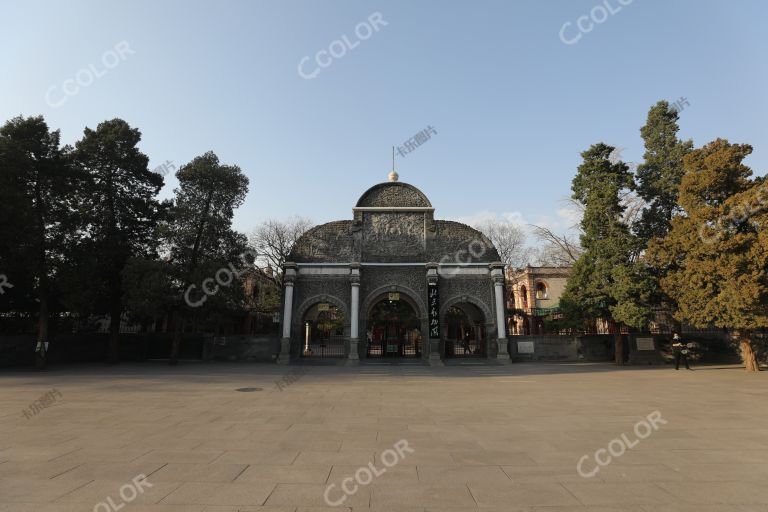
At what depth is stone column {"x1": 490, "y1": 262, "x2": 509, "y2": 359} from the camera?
22.6 meters

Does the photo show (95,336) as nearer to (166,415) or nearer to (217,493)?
(166,415)

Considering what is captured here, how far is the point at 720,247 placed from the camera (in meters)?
16.5

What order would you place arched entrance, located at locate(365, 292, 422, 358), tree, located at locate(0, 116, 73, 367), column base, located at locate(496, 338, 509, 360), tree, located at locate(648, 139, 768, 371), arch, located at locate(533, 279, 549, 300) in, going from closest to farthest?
tree, located at locate(648, 139, 768, 371) → tree, located at locate(0, 116, 73, 367) → column base, located at locate(496, 338, 509, 360) → arched entrance, located at locate(365, 292, 422, 358) → arch, located at locate(533, 279, 549, 300)

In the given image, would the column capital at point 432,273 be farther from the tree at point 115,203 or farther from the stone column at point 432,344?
the tree at point 115,203

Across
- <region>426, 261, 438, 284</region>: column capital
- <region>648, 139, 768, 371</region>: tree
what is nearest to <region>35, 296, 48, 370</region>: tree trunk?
<region>426, 261, 438, 284</region>: column capital

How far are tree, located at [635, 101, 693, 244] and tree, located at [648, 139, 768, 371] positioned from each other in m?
2.93

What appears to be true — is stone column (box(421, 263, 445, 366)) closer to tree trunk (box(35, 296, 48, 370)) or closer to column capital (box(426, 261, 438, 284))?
column capital (box(426, 261, 438, 284))

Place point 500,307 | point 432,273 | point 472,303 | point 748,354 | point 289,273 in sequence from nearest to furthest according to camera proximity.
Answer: point 748,354 → point 500,307 → point 432,273 → point 289,273 → point 472,303

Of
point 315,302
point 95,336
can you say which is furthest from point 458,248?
point 95,336

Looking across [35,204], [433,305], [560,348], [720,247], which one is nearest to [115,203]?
[35,204]

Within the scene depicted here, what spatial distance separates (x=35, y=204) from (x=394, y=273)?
1818 centimetres

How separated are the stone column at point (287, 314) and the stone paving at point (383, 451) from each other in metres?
11.5

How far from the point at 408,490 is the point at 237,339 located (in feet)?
71.3

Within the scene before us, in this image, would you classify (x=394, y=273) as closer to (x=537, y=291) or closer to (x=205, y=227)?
(x=205, y=227)
